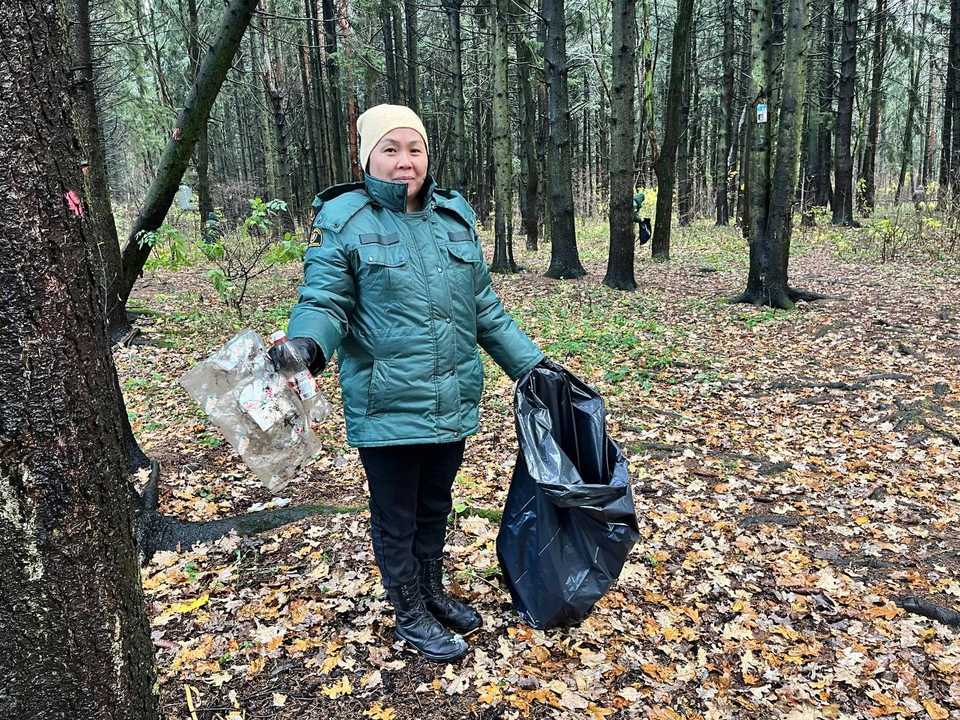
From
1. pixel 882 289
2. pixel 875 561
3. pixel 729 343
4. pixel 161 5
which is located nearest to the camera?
pixel 875 561

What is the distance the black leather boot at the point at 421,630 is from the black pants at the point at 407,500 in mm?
84

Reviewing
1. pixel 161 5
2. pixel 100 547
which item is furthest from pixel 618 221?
pixel 100 547

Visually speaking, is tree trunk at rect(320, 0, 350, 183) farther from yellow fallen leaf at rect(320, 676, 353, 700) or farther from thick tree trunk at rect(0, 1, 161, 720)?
yellow fallen leaf at rect(320, 676, 353, 700)

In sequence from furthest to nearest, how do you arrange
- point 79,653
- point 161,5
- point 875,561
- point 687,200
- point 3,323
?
point 687,200 → point 161,5 → point 875,561 → point 79,653 → point 3,323

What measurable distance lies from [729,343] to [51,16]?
7.25 metres

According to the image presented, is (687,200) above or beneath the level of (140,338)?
above

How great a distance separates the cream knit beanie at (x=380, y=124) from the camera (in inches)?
88.5

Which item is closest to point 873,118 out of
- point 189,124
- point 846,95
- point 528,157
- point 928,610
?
point 846,95

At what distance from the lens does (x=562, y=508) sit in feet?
8.27

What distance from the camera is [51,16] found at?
58.5 inches

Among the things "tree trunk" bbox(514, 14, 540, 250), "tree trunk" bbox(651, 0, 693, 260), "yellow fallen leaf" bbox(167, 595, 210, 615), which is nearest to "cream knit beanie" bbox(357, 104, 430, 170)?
"yellow fallen leaf" bbox(167, 595, 210, 615)

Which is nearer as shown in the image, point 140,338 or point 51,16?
point 51,16

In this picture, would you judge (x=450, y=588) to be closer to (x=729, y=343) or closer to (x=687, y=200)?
(x=729, y=343)

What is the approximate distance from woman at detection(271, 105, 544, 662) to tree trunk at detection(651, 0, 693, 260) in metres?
12.3
